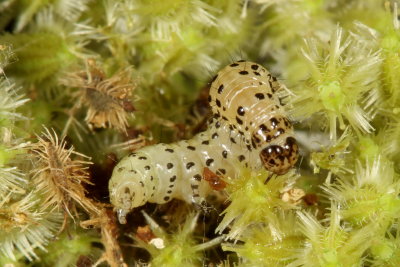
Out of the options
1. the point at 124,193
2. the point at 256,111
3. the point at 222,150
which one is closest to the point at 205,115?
the point at 222,150

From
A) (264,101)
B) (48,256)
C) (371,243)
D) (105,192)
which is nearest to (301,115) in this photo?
(264,101)

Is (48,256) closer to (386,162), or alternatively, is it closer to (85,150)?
(85,150)

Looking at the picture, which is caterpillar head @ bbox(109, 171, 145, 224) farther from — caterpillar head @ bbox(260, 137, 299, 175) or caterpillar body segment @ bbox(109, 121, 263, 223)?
caterpillar head @ bbox(260, 137, 299, 175)

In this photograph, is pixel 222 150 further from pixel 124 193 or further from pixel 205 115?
pixel 124 193

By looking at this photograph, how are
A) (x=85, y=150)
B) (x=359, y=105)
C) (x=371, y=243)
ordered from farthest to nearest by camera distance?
(x=85, y=150)
(x=359, y=105)
(x=371, y=243)

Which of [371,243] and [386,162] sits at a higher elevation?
[386,162]

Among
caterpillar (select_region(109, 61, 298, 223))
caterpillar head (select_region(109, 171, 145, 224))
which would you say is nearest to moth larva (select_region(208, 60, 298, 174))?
caterpillar (select_region(109, 61, 298, 223))
